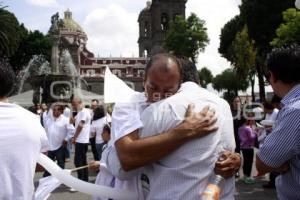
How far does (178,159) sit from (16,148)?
1.02m

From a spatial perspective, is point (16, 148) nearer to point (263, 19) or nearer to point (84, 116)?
point (84, 116)

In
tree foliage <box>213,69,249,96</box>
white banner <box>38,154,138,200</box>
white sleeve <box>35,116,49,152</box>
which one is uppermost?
white sleeve <box>35,116,49,152</box>

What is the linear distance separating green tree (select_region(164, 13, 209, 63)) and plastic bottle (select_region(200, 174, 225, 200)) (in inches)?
2194

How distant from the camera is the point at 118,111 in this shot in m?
3.02

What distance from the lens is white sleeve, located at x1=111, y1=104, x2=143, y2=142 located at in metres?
2.86

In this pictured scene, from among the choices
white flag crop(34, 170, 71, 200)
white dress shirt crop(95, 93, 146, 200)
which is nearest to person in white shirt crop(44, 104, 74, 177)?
white flag crop(34, 170, 71, 200)

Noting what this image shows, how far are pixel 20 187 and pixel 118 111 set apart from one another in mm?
787

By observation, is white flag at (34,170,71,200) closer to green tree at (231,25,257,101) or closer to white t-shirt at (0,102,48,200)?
white t-shirt at (0,102,48,200)

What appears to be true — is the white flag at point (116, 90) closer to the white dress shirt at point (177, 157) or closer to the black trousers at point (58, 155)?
the white dress shirt at point (177, 157)

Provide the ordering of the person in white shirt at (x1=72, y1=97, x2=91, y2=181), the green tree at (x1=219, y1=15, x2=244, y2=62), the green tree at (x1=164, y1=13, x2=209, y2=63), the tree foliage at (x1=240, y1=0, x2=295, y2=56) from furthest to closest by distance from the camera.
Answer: the green tree at (x1=164, y1=13, x2=209, y2=63) → the green tree at (x1=219, y1=15, x2=244, y2=62) → the tree foliage at (x1=240, y1=0, x2=295, y2=56) → the person in white shirt at (x1=72, y1=97, x2=91, y2=181)

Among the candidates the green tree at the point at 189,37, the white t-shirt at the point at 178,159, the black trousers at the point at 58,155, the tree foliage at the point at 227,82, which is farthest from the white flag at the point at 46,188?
the tree foliage at the point at 227,82

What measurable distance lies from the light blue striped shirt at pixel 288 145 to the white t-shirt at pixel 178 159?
0.36m

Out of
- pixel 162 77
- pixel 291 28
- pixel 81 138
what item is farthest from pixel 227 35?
pixel 162 77

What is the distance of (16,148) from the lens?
126 inches
